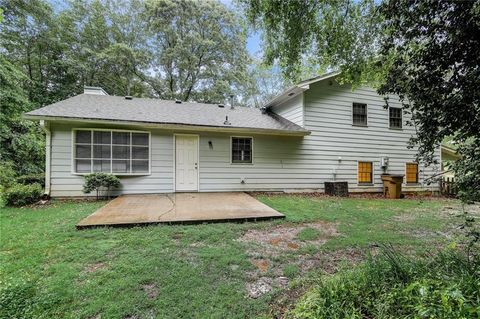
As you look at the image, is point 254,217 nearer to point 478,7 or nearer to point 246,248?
point 246,248

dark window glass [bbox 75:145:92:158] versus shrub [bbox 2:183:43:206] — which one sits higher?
dark window glass [bbox 75:145:92:158]

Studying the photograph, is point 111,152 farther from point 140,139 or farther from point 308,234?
point 308,234

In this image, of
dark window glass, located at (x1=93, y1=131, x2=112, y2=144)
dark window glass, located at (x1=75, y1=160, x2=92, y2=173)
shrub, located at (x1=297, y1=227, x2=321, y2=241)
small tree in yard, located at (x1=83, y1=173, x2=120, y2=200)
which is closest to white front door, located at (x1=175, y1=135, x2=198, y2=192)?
small tree in yard, located at (x1=83, y1=173, x2=120, y2=200)

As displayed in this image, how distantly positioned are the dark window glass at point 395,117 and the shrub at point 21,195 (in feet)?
43.1

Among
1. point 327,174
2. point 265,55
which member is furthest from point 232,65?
point 265,55

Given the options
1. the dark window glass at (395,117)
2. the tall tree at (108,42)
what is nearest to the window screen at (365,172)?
the dark window glass at (395,117)

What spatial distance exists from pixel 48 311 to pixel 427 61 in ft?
14.2

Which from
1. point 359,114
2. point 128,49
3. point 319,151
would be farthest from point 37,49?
point 359,114

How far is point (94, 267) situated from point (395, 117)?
11869 millimetres

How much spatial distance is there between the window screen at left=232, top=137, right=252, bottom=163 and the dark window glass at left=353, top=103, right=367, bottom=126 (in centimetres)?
471

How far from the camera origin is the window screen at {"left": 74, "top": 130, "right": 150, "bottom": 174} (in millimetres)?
7363

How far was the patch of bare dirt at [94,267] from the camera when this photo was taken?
2.74 meters

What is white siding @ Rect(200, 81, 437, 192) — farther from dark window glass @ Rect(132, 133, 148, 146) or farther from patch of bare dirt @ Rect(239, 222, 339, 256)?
patch of bare dirt @ Rect(239, 222, 339, 256)

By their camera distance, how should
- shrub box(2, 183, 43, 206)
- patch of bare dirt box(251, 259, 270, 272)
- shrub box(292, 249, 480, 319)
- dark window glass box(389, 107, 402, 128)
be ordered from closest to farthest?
shrub box(292, 249, 480, 319) → patch of bare dirt box(251, 259, 270, 272) → shrub box(2, 183, 43, 206) → dark window glass box(389, 107, 402, 128)
